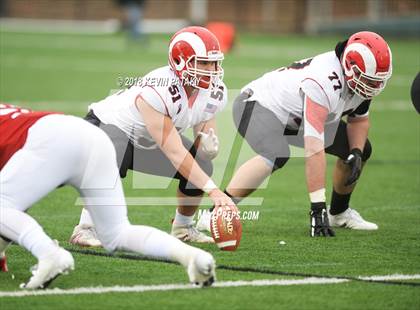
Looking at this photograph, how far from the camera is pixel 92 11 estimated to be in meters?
37.0

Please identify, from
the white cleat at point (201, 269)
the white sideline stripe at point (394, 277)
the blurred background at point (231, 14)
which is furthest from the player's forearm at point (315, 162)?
the blurred background at point (231, 14)

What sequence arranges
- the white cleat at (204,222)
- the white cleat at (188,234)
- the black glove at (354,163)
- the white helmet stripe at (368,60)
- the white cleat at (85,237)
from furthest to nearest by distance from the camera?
the white cleat at (204,222)
the black glove at (354,163)
the white cleat at (188,234)
the white helmet stripe at (368,60)
the white cleat at (85,237)

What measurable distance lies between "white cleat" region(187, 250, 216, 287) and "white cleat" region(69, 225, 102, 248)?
1557 millimetres

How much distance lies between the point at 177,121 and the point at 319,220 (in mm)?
1316

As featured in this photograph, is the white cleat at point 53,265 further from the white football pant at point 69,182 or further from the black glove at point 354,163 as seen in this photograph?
the black glove at point 354,163

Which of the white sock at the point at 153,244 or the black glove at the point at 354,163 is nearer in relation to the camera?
the white sock at the point at 153,244

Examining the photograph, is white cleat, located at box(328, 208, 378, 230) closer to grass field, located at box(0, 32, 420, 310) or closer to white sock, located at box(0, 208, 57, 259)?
grass field, located at box(0, 32, 420, 310)

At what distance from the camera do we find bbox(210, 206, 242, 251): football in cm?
616

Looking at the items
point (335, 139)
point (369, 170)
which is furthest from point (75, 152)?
point (369, 170)

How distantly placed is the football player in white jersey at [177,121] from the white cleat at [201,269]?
0.85 metres

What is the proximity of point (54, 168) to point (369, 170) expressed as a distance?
19.7 ft

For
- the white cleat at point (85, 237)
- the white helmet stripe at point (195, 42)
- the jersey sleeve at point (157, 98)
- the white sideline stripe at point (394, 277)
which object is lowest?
the white cleat at point (85, 237)

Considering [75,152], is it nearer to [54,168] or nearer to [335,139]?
[54,168]

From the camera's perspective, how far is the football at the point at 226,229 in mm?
6160
